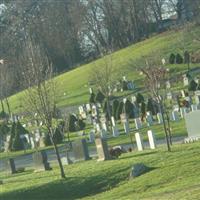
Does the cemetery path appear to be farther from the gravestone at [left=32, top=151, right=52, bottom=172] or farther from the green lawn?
the green lawn

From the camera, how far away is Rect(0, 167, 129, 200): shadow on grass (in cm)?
2323

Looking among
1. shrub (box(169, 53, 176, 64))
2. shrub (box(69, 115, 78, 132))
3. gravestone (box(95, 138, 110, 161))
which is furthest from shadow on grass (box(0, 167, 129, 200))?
shrub (box(169, 53, 176, 64))

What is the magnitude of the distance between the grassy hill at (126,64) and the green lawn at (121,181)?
123 ft

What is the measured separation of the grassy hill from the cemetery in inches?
27.3

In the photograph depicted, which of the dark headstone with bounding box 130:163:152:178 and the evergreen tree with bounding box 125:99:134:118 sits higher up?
the evergreen tree with bounding box 125:99:134:118

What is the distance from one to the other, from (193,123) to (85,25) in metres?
67.5

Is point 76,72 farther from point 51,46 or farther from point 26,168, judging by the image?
point 26,168

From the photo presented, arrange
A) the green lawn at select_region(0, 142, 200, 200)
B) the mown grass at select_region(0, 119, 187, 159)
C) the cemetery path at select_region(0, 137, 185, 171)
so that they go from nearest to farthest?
the green lawn at select_region(0, 142, 200, 200), the cemetery path at select_region(0, 137, 185, 171), the mown grass at select_region(0, 119, 187, 159)

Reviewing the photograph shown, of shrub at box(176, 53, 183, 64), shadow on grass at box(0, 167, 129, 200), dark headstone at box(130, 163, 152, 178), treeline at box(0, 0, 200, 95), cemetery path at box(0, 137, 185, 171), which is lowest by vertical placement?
shadow on grass at box(0, 167, 129, 200)

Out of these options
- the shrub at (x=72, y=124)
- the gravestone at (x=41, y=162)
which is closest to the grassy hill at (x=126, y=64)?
the shrub at (x=72, y=124)

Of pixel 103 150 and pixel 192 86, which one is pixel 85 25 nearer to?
pixel 192 86

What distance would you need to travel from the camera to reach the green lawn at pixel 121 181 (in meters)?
19.4

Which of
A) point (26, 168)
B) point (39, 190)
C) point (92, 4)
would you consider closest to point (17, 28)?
point (92, 4)

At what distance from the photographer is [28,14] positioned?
104 m
